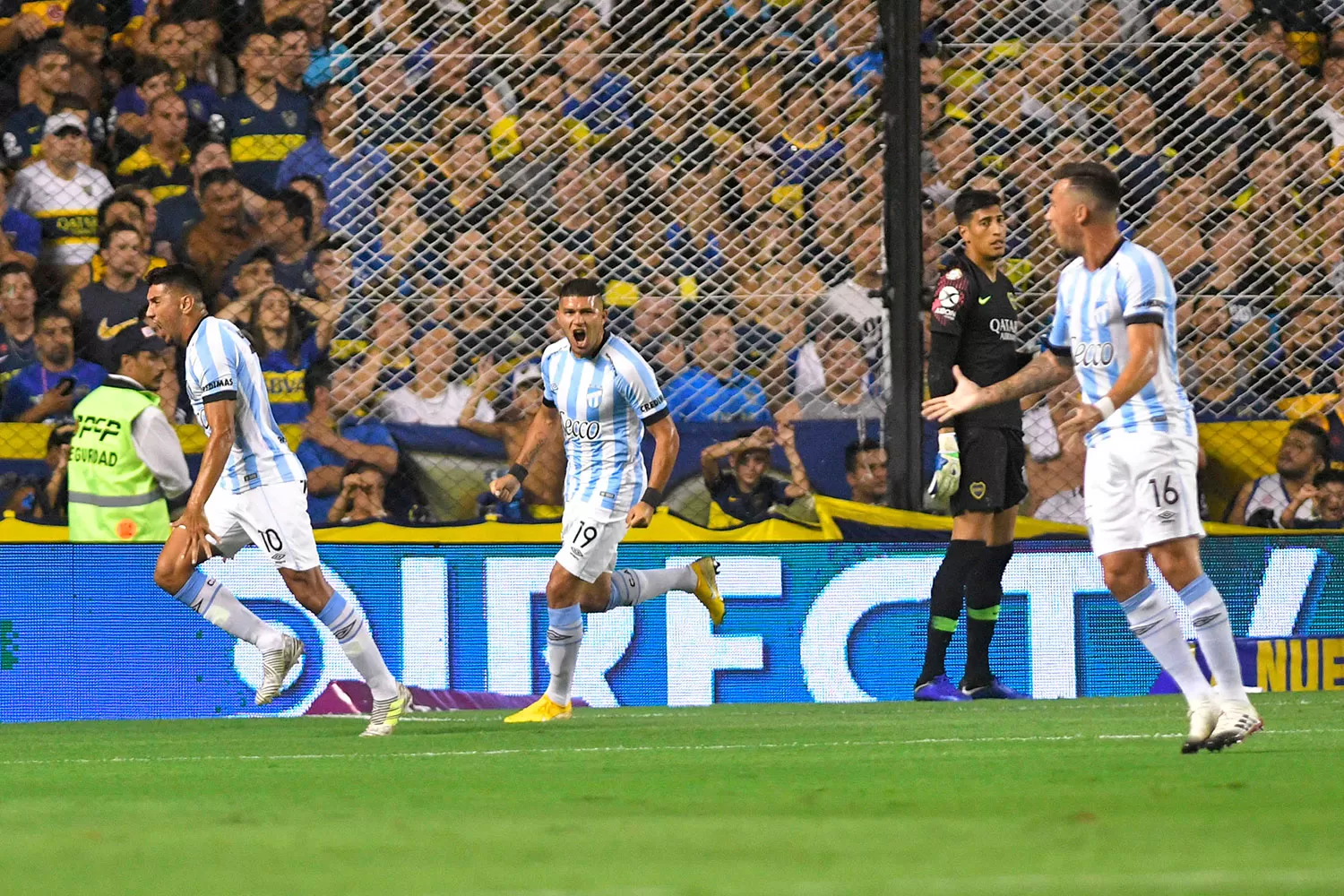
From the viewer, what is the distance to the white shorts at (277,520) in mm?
6918

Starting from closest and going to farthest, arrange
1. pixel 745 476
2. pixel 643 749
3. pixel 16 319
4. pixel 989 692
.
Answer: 1. pixel 643 749
2. pixel 989 692
3. pixel 745 476
4. pixel 16 319

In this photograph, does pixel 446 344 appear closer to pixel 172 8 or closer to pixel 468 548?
pixel 468 548

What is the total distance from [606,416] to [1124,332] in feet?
8.93

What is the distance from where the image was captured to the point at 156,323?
6.95 metres

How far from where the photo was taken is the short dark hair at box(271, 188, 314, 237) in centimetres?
1014

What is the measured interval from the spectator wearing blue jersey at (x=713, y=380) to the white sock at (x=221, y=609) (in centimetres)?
314

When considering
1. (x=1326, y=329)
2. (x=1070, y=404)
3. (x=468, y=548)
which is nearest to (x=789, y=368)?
(x=1070, y=404)

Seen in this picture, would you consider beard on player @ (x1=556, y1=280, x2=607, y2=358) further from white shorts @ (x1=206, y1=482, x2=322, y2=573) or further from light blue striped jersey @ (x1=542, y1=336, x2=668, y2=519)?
white shorts @ (x1=206, y1=482, x2=322, y2=573)

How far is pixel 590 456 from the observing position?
762cm

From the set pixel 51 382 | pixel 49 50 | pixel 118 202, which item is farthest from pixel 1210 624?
pixel 49 50

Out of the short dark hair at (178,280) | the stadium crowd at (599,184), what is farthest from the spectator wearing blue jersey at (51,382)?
the short dark hair at (178,280)

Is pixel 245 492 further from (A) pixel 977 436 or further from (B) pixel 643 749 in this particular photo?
(A) pixel 977 436

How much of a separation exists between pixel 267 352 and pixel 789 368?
277cm

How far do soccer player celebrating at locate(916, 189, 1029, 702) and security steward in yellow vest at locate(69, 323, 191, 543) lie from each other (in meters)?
3.47
